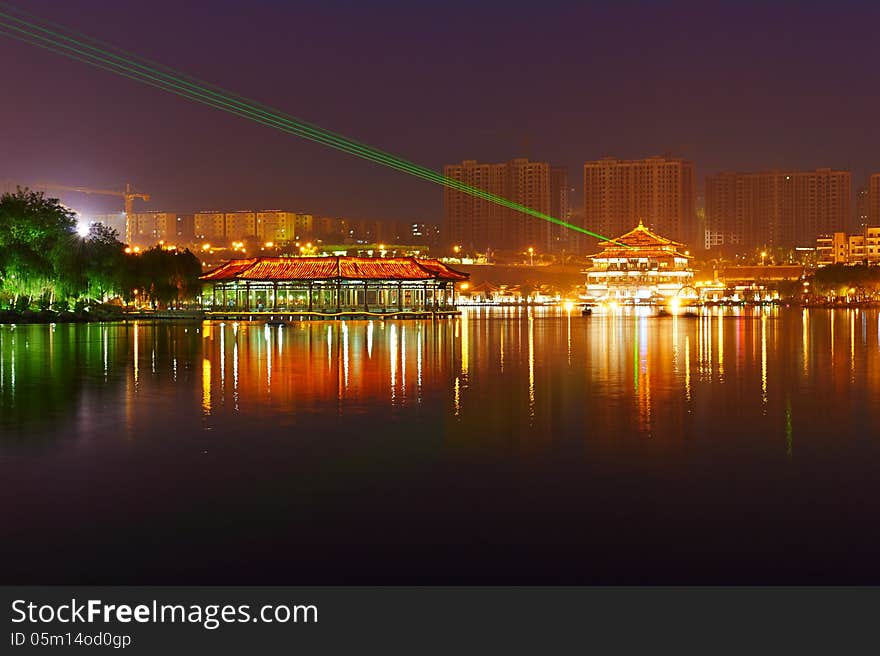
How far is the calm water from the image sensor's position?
832 cm

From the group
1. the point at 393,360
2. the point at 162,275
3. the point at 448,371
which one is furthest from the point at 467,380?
the point at 162,275

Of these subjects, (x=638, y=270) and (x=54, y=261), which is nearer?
(x=54, y=261)

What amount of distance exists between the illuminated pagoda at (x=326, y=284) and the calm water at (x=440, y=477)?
54184mm

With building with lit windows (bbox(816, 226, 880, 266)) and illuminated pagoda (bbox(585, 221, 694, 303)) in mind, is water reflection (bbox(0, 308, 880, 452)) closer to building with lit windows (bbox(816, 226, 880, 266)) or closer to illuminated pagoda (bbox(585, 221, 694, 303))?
illuminated pagoda (bbox(585, 221, 694, 303))

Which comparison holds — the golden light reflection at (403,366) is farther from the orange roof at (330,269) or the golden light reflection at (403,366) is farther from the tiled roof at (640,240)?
the tiled roof at (640,240)

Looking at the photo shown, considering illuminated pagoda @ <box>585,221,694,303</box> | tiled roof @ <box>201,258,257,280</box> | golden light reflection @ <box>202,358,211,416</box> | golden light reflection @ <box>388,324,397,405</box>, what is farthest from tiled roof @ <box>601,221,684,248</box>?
golden light reflection @ <box>202,358,211,416</box>

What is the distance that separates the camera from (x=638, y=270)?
500ft

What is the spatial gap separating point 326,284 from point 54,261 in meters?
21.8

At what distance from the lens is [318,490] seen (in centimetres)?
1105

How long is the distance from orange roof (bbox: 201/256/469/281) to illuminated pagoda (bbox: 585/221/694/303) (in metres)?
71.0

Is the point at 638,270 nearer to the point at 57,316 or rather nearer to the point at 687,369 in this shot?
the point at 57,316

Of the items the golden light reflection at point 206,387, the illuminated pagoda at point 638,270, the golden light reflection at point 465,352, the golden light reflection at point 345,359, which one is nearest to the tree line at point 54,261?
the golden light reflection at point 345,359

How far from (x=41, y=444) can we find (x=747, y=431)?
32.6 feet

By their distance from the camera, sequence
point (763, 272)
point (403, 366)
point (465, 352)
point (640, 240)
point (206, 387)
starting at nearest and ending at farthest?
point (206, 387)
point (403, 366)
point (465, 352)
point (640, 240)
point (763, 272)
